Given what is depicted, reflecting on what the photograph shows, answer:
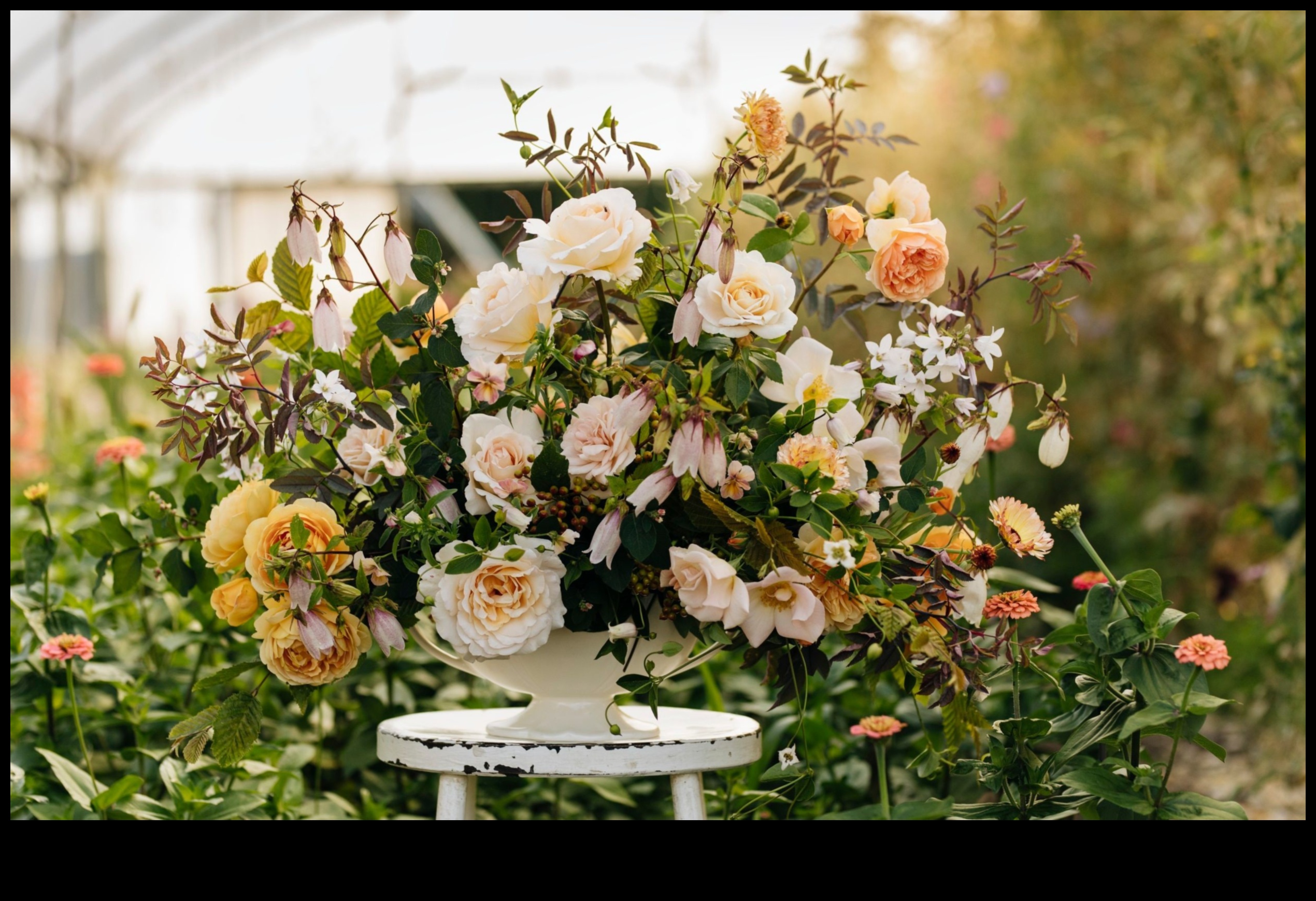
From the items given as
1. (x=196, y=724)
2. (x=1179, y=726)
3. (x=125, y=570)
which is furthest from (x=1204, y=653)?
(x=125, y=570)

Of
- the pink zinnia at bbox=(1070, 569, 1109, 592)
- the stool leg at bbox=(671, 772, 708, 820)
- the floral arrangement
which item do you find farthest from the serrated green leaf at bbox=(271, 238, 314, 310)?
the pink zinnia at bbox=(1070, 569, 1109, 592)

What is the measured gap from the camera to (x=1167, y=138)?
3246mm

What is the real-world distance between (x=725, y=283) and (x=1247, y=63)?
2.25 m

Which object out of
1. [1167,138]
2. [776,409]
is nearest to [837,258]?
[776,409]

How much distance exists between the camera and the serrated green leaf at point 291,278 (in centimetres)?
107

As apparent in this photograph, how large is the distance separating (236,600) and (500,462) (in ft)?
0.98

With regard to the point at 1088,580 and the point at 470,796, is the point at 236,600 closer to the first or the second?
the point at 470,796

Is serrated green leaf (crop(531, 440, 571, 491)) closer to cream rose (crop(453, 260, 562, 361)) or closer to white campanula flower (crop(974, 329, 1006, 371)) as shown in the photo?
cream rose (crop(453, 260, 562, 361))

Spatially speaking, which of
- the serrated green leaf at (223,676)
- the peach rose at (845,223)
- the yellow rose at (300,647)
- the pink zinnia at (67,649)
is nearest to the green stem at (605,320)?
the peach rose at (845,223)

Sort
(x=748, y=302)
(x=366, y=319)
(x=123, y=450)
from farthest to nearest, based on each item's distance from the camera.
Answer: (x=123, y=450) → (x=366, y=319) → (x=748, y=302)

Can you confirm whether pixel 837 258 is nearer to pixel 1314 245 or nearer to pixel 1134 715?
pixel 1134 715

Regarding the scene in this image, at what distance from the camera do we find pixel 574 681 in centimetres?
107

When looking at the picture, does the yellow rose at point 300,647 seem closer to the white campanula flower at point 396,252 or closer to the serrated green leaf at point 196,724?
the serrated green leaf at point 196,724

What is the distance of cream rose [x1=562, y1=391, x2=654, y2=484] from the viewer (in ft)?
2.90
